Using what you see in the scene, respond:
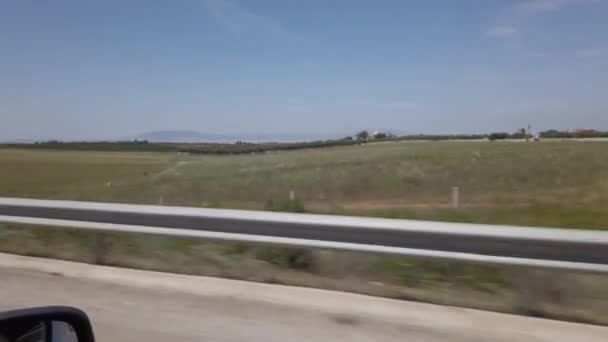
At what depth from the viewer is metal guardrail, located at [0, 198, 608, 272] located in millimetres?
5105

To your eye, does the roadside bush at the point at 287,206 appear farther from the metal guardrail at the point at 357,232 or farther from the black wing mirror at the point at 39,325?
the black wing mirror at the point at 39,325

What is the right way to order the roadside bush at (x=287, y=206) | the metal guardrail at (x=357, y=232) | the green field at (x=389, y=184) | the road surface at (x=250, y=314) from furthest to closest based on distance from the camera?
the green field at (x=389, y=184), the roadside bush at (x=287, y=206), the metal guardrail at (x=357, y=232), the road surface at (x=250, y=314)

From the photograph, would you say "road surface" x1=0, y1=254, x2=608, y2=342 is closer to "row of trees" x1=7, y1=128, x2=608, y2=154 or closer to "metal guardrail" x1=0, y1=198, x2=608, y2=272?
"metal guardrail" x1=0, y1=198, x2=608, y2=272

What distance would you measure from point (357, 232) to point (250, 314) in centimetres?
139

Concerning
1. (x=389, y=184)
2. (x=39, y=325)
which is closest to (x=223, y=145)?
(x=389, y=184)

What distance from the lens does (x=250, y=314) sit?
5.39 meters

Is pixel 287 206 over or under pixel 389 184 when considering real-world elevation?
over

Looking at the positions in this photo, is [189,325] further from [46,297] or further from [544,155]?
[544,155]

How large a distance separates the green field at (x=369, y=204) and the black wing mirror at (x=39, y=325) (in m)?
4.13

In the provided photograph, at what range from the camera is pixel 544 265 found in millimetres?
5113

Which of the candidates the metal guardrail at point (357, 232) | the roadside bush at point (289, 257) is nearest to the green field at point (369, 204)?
the roadside bush at point (289, 257)

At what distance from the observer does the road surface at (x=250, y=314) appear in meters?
4.81

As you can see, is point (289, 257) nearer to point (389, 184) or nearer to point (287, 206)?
point (287, 206)

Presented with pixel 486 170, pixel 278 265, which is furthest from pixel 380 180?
pixel 278 265
